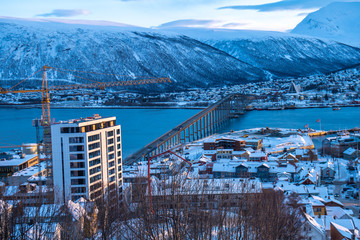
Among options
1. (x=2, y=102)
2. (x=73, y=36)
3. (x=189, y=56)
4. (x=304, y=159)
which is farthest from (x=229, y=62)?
(x=304, y=159)

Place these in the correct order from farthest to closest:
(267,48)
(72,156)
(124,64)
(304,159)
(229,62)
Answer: (267,48), (229,62), (124,64), (304,159), (72,156)

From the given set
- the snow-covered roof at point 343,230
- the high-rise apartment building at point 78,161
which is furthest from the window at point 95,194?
the snow-covered roof at point 343,230

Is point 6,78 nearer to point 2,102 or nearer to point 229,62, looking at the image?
point 2,102

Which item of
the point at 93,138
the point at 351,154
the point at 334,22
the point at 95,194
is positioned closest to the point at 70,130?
the point at 93,138

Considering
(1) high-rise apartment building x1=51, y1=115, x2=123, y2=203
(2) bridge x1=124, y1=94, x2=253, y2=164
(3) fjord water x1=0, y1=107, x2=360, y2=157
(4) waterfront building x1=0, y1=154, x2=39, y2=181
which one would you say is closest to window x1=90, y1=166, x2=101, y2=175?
(1) high-rise apartment building x1=51, y1=115, x2=123, y2=203

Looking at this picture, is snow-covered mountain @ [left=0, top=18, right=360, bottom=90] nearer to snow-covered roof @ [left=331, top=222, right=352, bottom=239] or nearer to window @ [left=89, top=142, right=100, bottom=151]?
window @ [left=89, top=142, right=100, bottom=151]

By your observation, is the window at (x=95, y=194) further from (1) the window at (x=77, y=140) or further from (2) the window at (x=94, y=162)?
(1) the window at (x=77, y=140)
